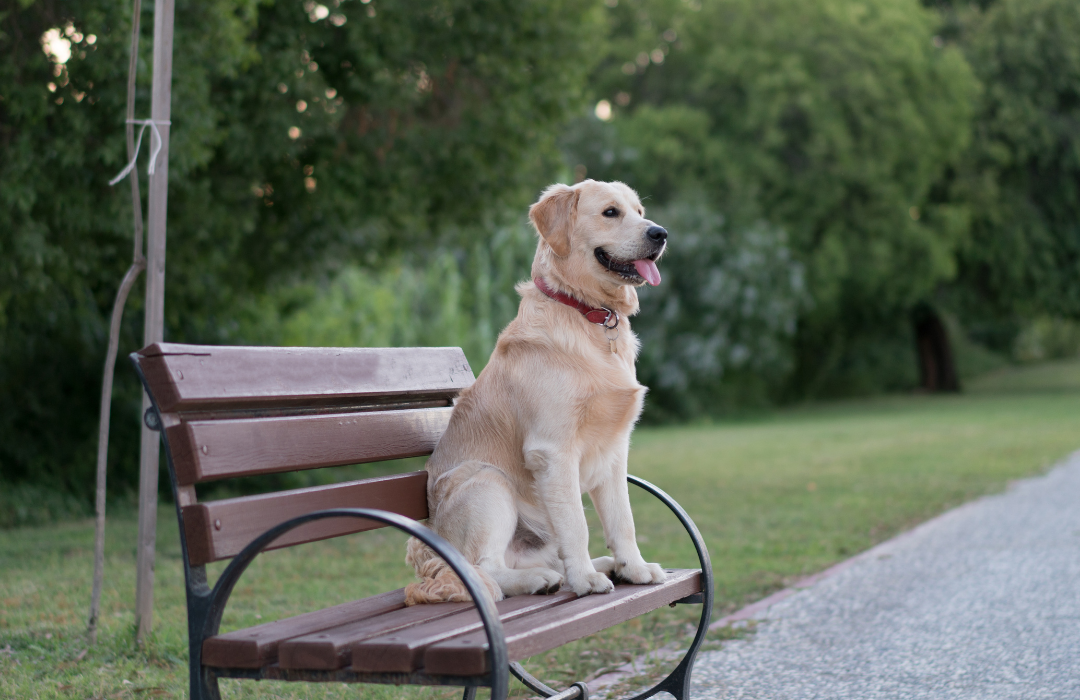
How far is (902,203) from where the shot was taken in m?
25.5

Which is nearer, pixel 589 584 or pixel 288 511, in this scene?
pixel 288 511

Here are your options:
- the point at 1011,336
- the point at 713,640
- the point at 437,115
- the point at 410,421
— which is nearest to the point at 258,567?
the point at 713,640

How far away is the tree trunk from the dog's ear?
29102 millimetres

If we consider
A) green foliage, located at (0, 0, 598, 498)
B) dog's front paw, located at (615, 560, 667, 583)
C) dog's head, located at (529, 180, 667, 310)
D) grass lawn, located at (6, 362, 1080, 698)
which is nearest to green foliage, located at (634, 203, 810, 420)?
grass lawn, located at (6, 362, 1080, 698)

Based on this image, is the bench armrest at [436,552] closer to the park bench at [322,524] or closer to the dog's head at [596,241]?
the park bench at [322,524]

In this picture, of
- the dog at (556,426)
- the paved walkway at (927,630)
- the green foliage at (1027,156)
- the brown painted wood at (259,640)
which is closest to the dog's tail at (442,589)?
the dog at (556,426)

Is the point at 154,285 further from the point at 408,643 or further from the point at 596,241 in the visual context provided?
the point at 408,643

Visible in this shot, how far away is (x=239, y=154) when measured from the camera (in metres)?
9.13

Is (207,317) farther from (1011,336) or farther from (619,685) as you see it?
(1011,336)

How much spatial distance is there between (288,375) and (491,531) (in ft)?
2.61

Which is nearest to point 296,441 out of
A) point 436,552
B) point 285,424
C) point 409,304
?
point 285,424

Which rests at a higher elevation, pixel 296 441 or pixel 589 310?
pixel 589 310

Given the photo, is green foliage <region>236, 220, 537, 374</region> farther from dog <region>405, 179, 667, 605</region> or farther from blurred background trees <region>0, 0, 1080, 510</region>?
dog <region>405, 179, 667, 605</region>

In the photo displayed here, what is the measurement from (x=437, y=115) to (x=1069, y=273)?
23.0 m
